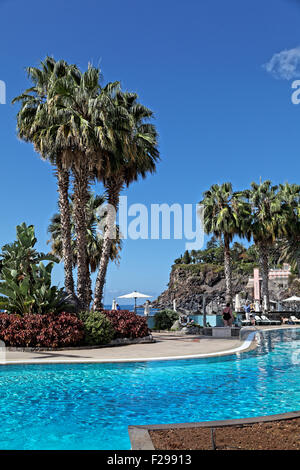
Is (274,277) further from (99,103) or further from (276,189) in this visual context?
(99,103)

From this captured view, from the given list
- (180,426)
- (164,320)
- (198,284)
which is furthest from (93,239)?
(198,284)

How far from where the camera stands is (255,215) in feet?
119

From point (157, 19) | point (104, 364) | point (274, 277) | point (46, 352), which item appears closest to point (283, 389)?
point (104, 364)

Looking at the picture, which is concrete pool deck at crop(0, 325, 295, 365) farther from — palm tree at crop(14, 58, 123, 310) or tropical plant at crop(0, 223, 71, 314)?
palm tree at crop(14, 58, 123, 310)

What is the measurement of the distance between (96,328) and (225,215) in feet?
62.0

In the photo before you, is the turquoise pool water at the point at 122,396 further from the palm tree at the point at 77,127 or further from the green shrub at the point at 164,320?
the green shrub at the point at 164,320

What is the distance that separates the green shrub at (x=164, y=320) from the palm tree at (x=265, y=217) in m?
12.5

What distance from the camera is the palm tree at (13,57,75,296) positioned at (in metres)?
19.4

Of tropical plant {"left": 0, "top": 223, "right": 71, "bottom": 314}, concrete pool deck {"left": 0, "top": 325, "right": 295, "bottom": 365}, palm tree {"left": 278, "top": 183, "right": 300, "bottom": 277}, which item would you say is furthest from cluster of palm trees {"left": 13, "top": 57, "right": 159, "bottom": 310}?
palm tree {"left": 278, "top": 183, "right": 300, "bottom": 277}

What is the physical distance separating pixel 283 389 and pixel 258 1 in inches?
348

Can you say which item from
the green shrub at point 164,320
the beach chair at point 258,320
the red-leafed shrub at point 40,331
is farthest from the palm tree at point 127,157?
the beach chair at point 258,320

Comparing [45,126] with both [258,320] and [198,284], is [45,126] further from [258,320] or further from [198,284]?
[198,284]

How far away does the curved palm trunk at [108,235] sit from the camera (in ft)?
69.6

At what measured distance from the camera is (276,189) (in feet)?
123
